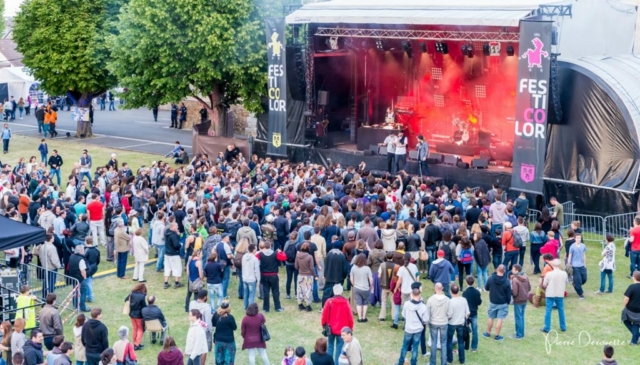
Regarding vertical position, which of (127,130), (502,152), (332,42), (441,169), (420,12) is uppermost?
(420,12)

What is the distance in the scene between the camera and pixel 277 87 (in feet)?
88.2

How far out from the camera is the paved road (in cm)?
3509

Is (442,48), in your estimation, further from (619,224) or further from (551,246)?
(551,246)

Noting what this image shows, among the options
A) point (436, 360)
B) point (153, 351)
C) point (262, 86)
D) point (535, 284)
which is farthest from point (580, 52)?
point (153, 351)

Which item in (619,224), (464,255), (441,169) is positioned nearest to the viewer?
(464,255)

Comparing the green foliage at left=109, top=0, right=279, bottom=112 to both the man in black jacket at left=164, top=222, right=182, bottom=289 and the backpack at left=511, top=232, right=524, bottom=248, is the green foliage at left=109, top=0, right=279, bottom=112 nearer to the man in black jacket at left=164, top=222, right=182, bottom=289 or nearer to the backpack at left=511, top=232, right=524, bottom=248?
the man in black jacket at left=164, top=222, right=182, bottom=289

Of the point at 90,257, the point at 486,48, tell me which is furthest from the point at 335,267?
the point at 486,48

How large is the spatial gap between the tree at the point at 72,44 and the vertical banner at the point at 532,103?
20345 mm

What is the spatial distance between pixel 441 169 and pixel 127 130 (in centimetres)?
2038

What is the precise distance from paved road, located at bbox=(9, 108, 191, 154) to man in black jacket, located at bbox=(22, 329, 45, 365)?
22.8m

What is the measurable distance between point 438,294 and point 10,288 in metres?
7.26

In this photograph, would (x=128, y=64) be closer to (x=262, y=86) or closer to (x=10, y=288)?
(x=262, y=86)

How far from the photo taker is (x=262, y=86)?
28.9 meters

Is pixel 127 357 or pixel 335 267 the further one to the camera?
pixel 335 267
